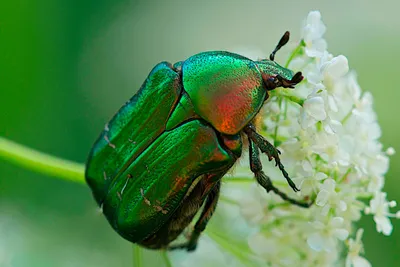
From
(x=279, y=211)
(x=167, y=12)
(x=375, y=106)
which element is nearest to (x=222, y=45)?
(x=167, y=12)

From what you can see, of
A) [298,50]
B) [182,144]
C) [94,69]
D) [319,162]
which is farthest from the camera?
[94,69]

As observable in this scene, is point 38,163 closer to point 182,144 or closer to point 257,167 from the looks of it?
point 182,144

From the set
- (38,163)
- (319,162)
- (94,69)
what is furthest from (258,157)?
(94,69)

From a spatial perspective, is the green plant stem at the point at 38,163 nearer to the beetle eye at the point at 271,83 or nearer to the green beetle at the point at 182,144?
the green beetle at the point at 182,144

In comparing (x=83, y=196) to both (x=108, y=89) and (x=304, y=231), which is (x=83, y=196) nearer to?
(x=108, y=89)

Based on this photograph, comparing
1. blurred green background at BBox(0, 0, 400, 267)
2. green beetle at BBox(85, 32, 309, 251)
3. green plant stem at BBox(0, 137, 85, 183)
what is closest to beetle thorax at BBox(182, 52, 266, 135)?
green beetle at BBox(85, 32, 309, 251)

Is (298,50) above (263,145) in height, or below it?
above

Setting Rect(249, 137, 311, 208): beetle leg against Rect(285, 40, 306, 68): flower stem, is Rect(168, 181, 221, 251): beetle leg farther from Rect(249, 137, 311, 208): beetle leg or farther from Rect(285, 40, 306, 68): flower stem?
Rect(285, 40, 306, 68): flower stem
